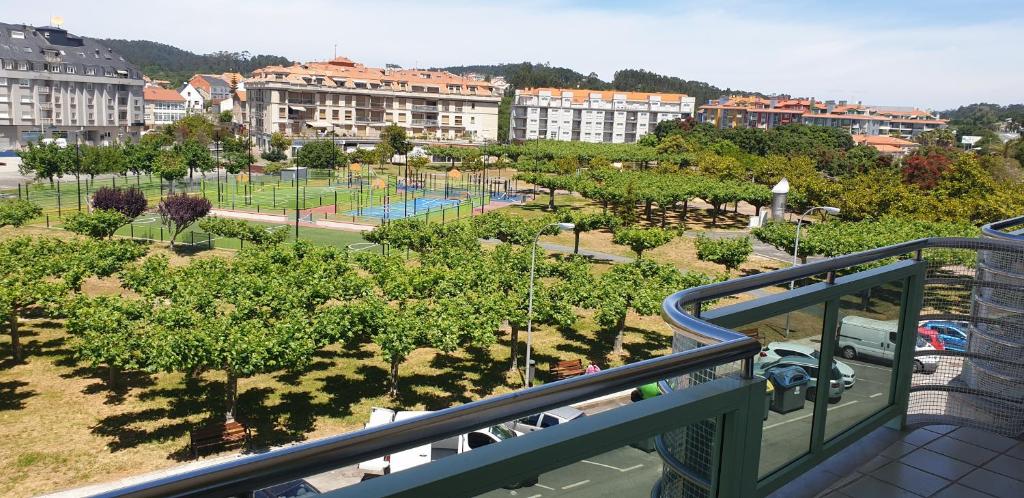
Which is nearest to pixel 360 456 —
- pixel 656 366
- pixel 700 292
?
pixel 656 366

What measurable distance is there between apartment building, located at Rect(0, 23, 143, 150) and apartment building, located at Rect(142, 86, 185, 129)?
32139 millimetres

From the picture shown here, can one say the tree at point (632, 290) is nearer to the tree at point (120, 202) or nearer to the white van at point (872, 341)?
the white van at point (872, 341)

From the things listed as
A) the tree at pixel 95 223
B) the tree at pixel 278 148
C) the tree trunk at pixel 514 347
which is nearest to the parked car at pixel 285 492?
the tree trunk at pixel 514 347

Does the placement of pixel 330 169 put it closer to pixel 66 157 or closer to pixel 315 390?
pixel 66 157

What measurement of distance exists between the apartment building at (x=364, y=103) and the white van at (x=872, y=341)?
104 meters

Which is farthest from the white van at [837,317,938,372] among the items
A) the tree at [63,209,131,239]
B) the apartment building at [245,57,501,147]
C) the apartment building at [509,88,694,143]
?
the apartment building at [509,88,694,143]

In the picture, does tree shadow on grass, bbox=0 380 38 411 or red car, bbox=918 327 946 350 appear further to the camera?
tree shadow on grass, bbox=0 380 38 411

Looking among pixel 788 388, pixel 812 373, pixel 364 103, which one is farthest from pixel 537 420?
pixel 364 103

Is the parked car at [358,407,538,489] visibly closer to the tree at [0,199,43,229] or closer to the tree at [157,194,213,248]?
the tree at [157,194,213,248]

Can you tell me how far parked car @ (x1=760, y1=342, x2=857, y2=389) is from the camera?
145 inches

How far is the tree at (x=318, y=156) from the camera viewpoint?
85.3 m

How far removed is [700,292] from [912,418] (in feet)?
10.7

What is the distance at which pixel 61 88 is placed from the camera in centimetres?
9712

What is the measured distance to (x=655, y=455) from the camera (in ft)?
9.97
